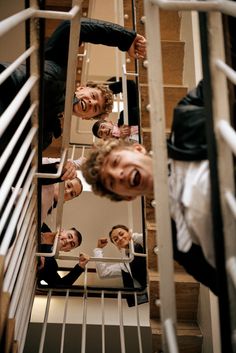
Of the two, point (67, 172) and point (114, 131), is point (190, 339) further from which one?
point (114, 131)

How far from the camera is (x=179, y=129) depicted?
864 millimetres

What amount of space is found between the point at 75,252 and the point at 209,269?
399cm

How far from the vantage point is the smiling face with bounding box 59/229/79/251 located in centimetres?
297

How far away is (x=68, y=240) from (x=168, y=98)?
1.40 m

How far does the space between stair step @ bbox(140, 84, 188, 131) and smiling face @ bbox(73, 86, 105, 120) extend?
0.25 m

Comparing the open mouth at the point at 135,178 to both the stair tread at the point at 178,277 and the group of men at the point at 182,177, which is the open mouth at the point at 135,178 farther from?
the stair tread at the point at 178,277

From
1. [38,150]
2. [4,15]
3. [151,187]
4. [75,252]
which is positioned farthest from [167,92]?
[75,252]

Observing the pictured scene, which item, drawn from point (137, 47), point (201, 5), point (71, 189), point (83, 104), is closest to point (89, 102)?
point (83, 104)

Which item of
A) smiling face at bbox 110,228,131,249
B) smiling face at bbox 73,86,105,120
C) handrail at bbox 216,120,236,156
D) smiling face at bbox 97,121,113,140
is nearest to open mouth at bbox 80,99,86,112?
smiling face at bbox 73,86,105,120

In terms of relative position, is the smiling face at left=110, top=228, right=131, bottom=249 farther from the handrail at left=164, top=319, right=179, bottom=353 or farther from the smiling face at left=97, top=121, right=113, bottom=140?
the handrail at left=164, top=319, right=179, bottom=353

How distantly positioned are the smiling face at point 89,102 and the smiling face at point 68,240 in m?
1.26

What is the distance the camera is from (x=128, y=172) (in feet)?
3.08

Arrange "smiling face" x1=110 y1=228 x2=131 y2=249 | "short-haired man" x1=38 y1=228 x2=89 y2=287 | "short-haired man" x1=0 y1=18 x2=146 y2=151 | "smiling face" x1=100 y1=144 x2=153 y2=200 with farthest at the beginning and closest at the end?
"smiling face" x1=110 y1=228 x2=131 y2=249 < "short-haired man" x1=38 y1=228 x2=89 y2=287 < "short-haired man" x1=0 y1=18 x2=146 y2=151 < "smiling face" x1=100 y1=144 x2=153 y2=200

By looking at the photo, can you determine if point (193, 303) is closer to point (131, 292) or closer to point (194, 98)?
point (131, 292)
